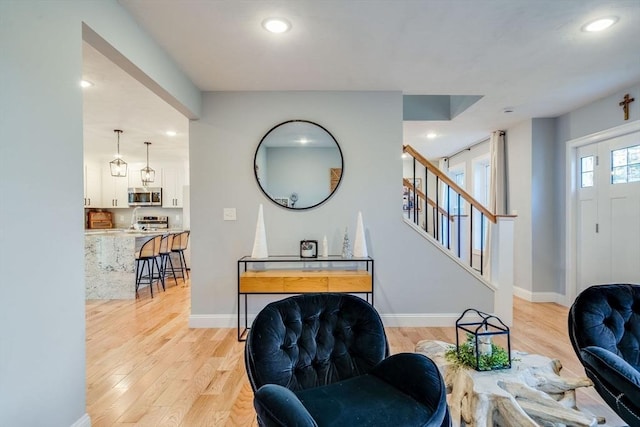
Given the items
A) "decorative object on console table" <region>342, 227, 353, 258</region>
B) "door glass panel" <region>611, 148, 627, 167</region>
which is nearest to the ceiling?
"door glass panel" <region>611, 148, 627, 167</region>

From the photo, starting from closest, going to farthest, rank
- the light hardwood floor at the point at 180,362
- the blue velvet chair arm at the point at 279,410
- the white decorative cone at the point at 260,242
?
the blue velvet chair arm at the point at 279,410 < the light hardwood floor at the point at 180,362 < the white decorative cone at the point at 260,242

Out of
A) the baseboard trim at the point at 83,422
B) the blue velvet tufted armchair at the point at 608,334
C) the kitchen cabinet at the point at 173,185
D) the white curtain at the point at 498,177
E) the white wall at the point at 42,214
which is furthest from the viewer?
the kitchen cabinet at the point at 173,185

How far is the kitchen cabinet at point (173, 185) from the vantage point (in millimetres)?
7543

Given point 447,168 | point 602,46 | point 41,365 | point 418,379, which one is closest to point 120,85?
point 41,365

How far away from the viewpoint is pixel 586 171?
13.5 ft

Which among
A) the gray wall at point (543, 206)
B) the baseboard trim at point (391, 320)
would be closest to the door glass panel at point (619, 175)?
the gray wall at point (543, 206)

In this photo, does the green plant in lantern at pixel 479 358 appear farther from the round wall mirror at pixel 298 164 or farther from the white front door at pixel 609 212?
the white front door at pixel 609 212

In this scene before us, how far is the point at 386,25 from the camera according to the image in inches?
90.4

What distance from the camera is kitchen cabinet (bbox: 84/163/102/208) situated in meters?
7.23

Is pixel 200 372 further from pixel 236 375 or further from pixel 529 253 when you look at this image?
pixel 529 253

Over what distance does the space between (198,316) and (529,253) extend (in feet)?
14.1

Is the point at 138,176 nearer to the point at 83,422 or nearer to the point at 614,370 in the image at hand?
the point at 83,422

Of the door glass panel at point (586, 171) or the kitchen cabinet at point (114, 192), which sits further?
the kitchen cabinet at point (114, 192)

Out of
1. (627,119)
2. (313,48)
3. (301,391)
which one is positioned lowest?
(301,391)
